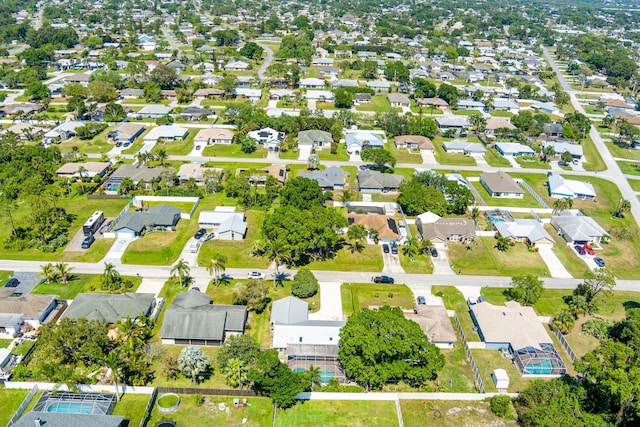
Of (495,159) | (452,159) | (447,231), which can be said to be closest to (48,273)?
(447,231)

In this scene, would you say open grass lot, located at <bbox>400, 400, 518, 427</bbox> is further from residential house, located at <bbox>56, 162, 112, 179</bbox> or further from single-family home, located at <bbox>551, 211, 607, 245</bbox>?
residential house, located at <bbox>56, 162, 112, 179</bbox>

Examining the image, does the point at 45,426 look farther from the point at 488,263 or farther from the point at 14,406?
the point at 488,263

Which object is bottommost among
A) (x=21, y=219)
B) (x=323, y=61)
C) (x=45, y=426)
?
(x=323, y=61)

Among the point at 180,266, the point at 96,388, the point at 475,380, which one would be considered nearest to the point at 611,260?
the point at 475,380

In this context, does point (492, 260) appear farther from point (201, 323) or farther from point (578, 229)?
point (201, 323)

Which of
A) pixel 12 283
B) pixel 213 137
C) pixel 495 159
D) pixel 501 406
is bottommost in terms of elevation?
pixel 495 159

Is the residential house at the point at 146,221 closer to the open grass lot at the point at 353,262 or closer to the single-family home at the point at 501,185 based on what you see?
the open grass lot at the point at 353,262

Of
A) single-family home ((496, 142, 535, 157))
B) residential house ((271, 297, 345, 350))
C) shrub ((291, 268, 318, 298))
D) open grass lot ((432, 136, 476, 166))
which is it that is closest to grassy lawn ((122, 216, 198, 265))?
shrub ((291, 268, 318, 298))
